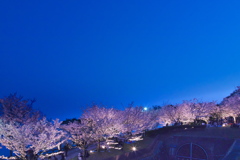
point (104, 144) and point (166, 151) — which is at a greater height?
point (104, 144)

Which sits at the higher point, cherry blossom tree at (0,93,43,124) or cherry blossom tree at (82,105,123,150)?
cherry blossom tree at (0,93,43,124)

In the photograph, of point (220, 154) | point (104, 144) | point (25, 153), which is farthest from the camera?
point (220, 154)

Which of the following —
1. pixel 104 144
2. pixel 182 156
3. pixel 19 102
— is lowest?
pixel 182 156

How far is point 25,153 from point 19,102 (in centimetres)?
1448

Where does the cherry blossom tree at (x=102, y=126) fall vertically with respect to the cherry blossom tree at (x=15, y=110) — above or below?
below

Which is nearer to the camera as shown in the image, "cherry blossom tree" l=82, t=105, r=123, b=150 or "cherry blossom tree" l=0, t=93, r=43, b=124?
"cherry blossom tree" l=82, t=105, r=123, b=150

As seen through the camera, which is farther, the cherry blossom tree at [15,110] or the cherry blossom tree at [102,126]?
the cherry blossom tree at [15,110]

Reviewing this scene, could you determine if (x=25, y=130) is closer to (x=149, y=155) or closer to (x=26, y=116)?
(x=26, y=116)

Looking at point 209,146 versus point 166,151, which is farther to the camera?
point 166,151

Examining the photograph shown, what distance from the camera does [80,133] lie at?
19234 millimetres

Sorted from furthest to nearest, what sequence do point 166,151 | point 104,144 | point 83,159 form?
point 166,151
point 104,144
point 83,159

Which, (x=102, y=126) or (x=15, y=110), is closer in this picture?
(x=102, y=126)

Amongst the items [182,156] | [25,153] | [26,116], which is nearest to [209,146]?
[182,156]

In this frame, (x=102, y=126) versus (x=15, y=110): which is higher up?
(x=15, y=110)
